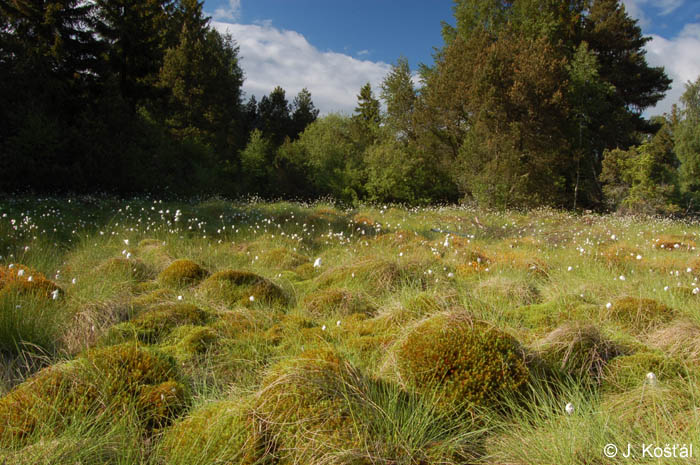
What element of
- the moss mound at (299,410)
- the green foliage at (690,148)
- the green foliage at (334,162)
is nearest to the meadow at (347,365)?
the moss mound at (299,410)

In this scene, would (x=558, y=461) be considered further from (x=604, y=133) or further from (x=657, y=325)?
(x=604, y=133)

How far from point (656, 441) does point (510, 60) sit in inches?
831

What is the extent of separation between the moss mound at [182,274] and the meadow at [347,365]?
22 mm

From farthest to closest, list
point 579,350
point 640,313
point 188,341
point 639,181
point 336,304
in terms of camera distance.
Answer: point 639,181 < point 336,304 < point 640,313 < point 188,341 < point 579,350

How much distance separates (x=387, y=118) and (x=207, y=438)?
78.4 ft

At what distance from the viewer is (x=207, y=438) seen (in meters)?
2.08

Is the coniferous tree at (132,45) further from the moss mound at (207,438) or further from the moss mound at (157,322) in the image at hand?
the moss mound at (207,438)

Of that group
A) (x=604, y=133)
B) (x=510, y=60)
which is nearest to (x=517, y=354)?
(x=510, y=60)

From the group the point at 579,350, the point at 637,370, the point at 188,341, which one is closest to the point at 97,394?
the point at 188,341

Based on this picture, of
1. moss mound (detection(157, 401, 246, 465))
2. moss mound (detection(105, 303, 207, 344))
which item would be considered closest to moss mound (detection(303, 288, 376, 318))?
moss mound (detection(105, 303, 207, 344))

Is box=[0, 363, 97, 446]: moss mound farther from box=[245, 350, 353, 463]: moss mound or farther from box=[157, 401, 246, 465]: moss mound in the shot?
box=[245, 350, 353, 463]: moss mound

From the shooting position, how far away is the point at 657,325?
376 cm

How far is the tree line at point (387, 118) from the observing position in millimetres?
15375

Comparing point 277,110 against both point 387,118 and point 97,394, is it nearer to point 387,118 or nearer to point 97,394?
point 387,118
